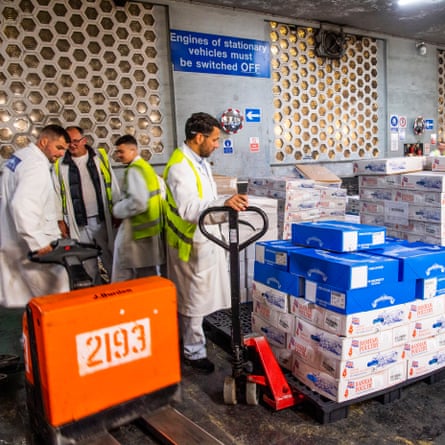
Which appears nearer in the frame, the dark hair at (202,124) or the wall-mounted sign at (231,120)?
the dark hair at (202,124)

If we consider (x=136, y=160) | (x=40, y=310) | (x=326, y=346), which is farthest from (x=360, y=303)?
(x=136, y=160)

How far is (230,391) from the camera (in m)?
2.71

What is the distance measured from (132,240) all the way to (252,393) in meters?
1.74

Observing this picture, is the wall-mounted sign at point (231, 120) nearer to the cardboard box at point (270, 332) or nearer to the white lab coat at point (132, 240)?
the white lab coat at point (132, 240)

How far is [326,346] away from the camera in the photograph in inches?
100.0

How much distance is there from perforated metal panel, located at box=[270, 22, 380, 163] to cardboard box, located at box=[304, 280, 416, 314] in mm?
4962

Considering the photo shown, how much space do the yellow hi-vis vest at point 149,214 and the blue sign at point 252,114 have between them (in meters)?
3.41

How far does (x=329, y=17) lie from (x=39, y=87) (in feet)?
15.5

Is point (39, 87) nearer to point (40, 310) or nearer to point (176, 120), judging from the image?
point (176, 120)

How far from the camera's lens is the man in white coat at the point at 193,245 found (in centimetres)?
310

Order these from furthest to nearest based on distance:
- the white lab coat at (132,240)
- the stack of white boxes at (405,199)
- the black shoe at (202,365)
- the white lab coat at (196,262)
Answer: the stack of white boxes at (405,199) → the white lab coat at (132,240) → the black shoe at (202,365) → the white lab coat at (196,262)

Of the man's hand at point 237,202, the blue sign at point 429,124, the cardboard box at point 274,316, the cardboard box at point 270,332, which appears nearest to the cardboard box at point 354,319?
the cardboard box at point 274,316

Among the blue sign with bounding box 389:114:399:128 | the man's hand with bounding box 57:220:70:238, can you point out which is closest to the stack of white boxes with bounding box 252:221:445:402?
the man's hand with bounding box 57:220:70:238

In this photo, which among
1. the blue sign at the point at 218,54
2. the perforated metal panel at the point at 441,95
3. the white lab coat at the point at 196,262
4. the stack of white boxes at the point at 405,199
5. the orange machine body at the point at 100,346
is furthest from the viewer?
the perforated metal panel at the point at 441,95
